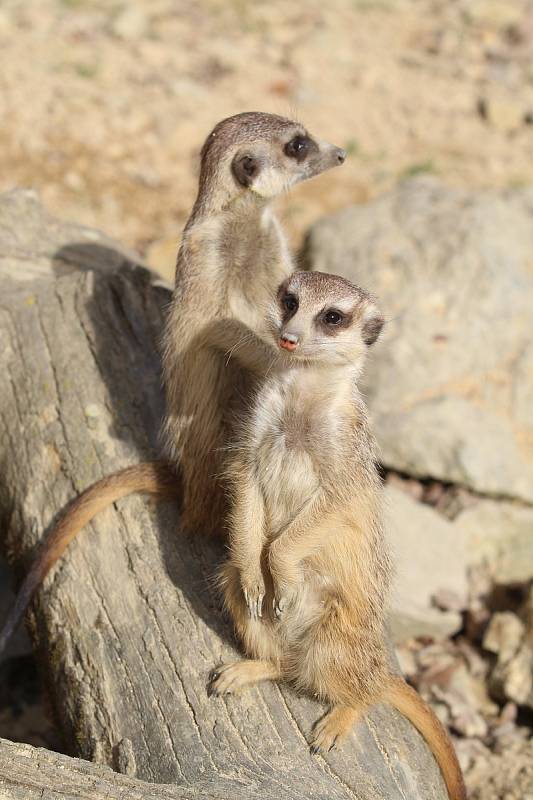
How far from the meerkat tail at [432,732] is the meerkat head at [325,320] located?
0.78 metres

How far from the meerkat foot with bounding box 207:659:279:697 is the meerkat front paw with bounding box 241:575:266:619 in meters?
0.12

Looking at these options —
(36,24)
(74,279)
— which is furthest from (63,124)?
(74,279)

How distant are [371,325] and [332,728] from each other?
3.03ft

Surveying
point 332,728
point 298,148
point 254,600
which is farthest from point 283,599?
point 298,148

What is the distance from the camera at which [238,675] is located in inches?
85.7

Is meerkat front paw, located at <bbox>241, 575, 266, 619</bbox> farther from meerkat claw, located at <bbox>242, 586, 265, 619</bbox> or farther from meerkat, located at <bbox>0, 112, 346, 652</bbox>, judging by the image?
meerkat, located at <bbox>0, 112, 346, 652</bbox>

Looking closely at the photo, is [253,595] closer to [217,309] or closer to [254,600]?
[254,600]

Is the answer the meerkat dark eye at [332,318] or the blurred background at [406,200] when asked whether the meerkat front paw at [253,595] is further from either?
the blurred background at [406,200]

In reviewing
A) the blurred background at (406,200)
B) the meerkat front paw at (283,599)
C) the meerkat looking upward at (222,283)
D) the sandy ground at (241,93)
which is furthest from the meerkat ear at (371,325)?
the sandy ground at (241,93)

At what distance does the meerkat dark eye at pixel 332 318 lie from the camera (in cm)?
219

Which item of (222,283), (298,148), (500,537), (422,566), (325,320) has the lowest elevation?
(422,566)

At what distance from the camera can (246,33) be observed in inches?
288

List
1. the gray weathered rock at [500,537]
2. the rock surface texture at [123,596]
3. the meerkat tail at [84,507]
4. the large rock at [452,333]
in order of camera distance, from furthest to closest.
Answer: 1. the large rock at [452,333]
2. the gray weathered rock at [500,537]
3. the meerkat tail at [84,507]
4. the rock surface texture at [123,596]

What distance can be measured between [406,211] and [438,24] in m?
3.66
